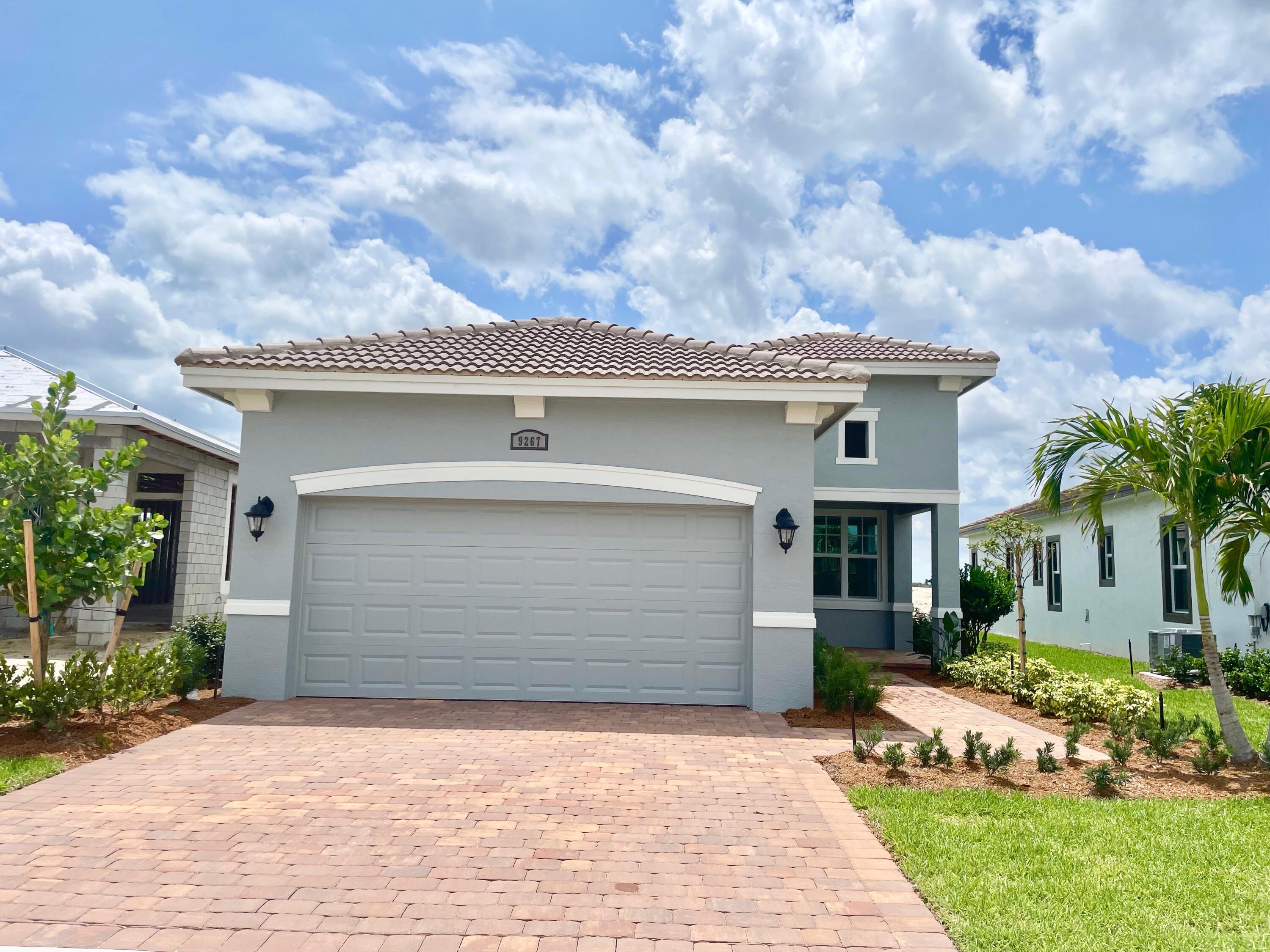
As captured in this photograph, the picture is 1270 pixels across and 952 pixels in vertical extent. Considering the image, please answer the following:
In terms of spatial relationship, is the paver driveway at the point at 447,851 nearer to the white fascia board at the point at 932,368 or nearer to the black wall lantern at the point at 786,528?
the black wall lantern at the point at 786,528

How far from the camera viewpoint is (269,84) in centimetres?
1051

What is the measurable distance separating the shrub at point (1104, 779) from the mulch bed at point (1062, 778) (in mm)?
52

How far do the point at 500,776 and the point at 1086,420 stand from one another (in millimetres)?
6503

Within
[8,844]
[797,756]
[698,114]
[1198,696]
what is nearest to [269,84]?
[698,114]

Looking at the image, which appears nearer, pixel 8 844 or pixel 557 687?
pixel 8 844

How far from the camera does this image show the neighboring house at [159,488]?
13.7 metres

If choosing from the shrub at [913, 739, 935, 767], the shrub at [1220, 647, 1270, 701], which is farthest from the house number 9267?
the shrub at [1220, 647, 1270, 701]

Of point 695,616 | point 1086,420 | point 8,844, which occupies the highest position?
point 1086,420

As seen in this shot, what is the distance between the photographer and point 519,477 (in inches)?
399

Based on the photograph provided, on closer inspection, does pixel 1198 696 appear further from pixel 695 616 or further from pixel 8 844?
pixel 8 844

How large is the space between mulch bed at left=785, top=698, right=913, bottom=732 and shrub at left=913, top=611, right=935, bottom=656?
553 cm

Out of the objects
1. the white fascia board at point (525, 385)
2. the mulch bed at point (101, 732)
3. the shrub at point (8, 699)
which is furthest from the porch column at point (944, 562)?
the shrub at point (8, 699)

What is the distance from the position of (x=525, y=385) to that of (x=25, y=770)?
5.80 meters

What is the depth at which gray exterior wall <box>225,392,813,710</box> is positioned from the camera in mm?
10047
